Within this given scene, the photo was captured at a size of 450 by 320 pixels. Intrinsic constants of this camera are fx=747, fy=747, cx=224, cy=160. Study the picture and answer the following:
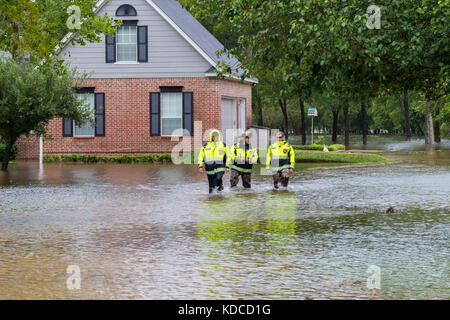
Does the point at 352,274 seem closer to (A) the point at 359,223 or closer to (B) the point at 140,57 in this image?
(A) the point at 359,223

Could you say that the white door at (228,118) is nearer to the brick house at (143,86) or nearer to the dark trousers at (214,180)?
the brick house at (143,86)

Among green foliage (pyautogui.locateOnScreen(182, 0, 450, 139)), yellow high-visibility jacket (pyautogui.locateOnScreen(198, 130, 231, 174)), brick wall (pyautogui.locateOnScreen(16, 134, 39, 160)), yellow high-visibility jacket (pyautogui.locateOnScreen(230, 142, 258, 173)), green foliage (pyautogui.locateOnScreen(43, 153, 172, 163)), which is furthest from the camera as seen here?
brick wall (pyautogui.locateOnScreen(16, 134, 39, 160))

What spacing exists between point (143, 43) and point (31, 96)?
9.73 metres

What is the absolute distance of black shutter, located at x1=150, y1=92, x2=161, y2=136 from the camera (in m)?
35.5

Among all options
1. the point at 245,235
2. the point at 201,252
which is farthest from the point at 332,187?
the point at 201,252

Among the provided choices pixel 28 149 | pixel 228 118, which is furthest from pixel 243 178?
pixel 28 149

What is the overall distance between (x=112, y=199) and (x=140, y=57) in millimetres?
19079

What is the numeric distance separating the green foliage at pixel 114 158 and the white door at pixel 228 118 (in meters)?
4.68

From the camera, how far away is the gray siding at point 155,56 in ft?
116

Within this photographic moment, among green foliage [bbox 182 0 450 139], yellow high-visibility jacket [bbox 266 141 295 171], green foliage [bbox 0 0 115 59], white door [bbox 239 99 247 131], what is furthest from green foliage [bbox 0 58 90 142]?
white door [bbox 239 99 247 131]

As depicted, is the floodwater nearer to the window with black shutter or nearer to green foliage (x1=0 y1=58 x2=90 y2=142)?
green foliage (x1=0 y1=58 x2=90 y2=142)

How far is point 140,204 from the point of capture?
1623cm

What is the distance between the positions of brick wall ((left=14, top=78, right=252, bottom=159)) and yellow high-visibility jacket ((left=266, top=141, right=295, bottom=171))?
15.1 m

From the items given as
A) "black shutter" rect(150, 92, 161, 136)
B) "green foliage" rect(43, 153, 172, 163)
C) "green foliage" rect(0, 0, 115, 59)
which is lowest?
"green foliage" rect(43, 153, 172, 163)
